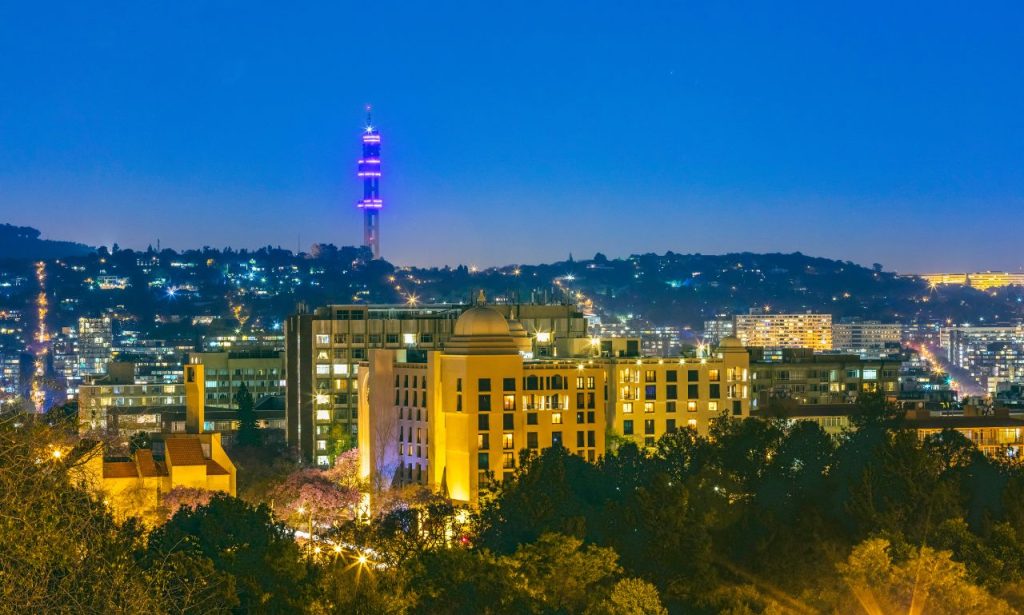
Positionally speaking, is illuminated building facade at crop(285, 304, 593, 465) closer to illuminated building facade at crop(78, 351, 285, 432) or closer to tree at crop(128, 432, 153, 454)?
tree at crop(128, 432, 153, 454)

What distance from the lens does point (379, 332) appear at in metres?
85.6

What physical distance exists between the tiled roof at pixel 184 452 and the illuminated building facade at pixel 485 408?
358 inches

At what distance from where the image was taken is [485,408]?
6200cm

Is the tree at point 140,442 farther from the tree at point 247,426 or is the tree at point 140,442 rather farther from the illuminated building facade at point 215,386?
the illuminated building facade at point 215,386

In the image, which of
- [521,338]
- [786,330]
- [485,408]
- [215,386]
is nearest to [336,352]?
[521,338]

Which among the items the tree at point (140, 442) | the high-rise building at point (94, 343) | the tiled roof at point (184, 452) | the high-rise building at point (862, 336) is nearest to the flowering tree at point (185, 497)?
the tiled roof at point (184, 452)

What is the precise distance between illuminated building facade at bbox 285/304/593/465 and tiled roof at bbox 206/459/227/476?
89.2 feet

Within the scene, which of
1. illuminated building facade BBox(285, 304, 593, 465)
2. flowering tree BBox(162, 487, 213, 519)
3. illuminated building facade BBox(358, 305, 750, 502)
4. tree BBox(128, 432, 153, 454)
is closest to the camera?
flowering tree BBox(162, 487, 213, 519)

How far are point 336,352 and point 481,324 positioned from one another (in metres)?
24.2

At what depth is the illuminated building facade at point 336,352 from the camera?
84062mm

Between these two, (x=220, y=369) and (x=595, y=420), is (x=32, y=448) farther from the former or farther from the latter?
(x=220, y=369)

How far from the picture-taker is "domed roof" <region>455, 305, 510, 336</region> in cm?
6238

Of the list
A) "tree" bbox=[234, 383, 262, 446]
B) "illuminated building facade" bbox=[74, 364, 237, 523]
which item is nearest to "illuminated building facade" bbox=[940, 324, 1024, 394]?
"tree" bbox=[234, 383, 262, 446]

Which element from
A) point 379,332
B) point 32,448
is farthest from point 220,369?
point 32,448
